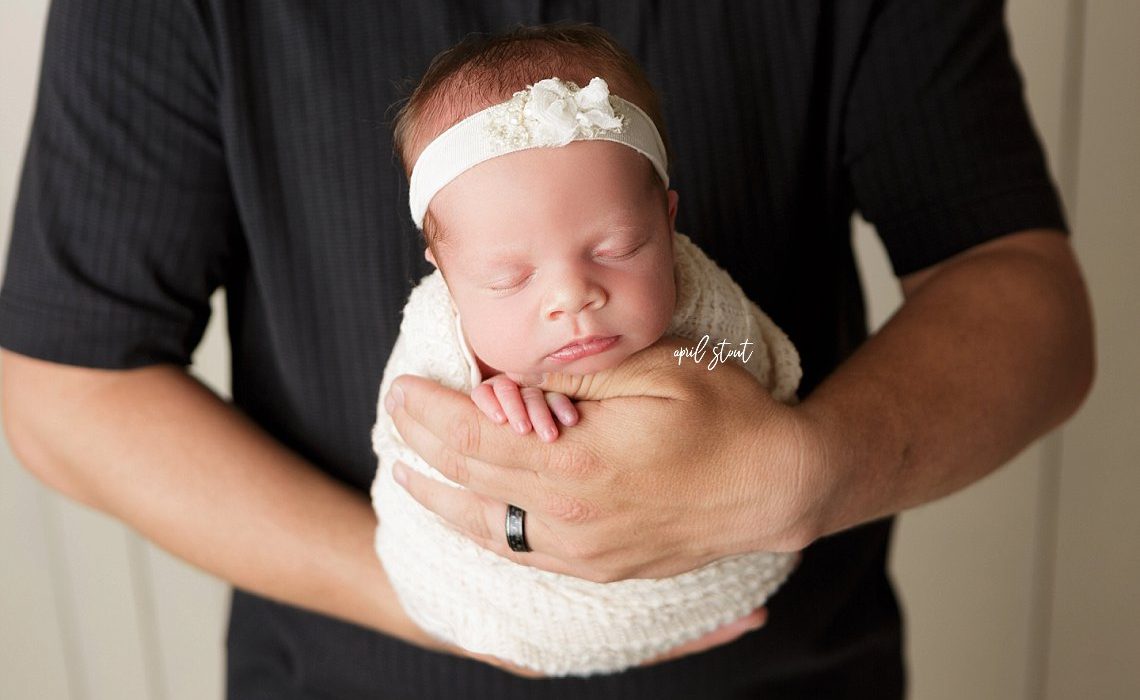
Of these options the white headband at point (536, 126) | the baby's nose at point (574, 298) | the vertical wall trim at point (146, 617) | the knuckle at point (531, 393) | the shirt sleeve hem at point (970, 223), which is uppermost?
the white headband at point (536, 126)

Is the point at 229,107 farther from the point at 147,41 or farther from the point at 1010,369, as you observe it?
the point at 1010,369

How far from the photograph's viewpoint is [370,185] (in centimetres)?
92

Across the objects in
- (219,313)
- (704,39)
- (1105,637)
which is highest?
(704,39)

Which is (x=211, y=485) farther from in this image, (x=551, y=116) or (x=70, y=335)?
(x=551, y=116)

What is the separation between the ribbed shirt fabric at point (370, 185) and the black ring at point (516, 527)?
0.79ft

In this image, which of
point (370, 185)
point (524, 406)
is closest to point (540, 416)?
point (524, 406)

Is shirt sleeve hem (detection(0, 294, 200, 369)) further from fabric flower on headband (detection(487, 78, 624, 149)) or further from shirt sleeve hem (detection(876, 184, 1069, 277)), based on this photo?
shirt sleeve hem (detection(876, 184, 1069, 277))

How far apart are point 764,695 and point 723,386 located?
1.40ft

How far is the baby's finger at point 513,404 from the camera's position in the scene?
73 cm

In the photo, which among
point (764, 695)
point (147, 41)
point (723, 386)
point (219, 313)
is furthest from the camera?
point (219, 313)

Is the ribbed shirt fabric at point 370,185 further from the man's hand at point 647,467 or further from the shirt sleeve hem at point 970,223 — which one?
the man's hand at point 647,467

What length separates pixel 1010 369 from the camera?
0.91 metres

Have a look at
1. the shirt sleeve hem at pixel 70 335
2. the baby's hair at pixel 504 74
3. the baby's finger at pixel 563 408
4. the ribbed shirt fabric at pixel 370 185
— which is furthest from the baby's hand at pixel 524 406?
the shirt sleeve hem at pixel 70 335

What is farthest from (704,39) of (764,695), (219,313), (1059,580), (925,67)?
(1059,580)
